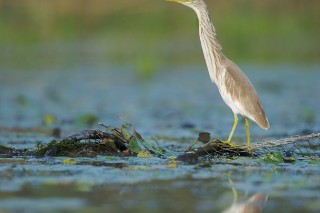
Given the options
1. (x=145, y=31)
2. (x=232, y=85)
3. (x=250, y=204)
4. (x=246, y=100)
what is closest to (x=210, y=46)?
(x=232, y=85)

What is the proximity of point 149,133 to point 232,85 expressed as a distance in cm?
266

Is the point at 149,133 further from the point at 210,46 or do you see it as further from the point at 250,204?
the point at 250,204

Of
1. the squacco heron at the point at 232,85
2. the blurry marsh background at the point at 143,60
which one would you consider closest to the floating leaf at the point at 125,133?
the squacco heron at the point at 232,85

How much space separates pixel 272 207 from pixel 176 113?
714 cm

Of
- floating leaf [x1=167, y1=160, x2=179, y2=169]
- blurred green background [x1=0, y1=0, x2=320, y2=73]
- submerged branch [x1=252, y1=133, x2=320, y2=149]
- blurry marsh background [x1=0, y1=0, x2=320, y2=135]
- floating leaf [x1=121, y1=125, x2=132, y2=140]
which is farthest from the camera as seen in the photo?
blurred green background [x1=0, y1=0, x2=320, y2=73]

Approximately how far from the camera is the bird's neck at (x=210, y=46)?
844 centimetres

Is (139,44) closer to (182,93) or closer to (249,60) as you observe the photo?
(249,60)

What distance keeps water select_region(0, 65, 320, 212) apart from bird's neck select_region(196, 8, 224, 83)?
1.24 metres

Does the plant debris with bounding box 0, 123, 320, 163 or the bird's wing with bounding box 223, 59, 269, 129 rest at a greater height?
the bird's wing with bounding box 223, 59, 269, 129

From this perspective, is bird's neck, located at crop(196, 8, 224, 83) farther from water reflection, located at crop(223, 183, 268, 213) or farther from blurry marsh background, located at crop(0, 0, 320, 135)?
water reflection, located at crop(223, 183, 268, 213)

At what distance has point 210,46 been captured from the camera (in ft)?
27.9

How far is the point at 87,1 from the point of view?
25.5 m

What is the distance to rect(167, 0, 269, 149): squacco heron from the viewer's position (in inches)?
316

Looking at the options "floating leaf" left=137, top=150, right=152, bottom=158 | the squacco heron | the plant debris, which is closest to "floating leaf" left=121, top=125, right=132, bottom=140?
the plant debris
